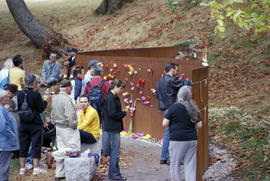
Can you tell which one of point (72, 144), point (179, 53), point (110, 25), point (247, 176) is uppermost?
point (110, 25)

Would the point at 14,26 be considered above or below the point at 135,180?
above

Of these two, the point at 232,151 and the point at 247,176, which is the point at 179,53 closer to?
the point at 232,151

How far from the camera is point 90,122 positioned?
28.5 feet

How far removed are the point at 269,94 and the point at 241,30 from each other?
5.38m

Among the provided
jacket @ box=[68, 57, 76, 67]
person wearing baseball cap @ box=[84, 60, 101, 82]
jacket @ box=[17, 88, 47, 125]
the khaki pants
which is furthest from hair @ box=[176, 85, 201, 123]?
jacket @ box=[68, 57, 76, 67]

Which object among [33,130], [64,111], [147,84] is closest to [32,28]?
[147,84]

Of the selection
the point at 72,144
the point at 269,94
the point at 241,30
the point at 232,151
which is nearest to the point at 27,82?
the point at 72,144

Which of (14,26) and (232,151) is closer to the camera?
(232,151)

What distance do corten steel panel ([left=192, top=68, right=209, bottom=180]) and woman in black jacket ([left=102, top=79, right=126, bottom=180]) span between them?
4.66 ft

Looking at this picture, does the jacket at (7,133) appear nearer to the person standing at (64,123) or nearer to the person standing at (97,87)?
the person standing at (64,123)

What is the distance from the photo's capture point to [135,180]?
8.39 m

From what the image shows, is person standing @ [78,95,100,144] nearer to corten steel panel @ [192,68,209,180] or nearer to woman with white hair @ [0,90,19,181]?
woman with white hair @ [0,90,19,181]

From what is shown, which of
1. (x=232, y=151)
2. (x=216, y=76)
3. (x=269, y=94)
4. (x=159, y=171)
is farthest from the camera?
(x=216, y=76)

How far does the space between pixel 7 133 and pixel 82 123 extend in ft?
6.53
